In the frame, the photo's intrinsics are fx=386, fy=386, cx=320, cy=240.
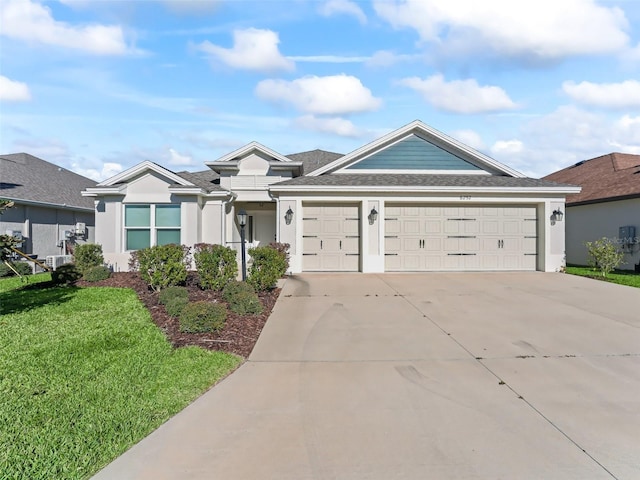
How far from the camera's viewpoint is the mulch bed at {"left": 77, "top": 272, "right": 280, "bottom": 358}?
5.78 m

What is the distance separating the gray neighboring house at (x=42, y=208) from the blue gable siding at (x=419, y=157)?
12.7 metres

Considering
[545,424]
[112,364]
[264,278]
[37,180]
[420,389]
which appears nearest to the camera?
[545,424]

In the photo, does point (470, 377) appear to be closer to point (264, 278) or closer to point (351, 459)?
point (351, 459)

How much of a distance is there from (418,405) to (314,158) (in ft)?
64.7

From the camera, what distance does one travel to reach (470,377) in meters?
4.61

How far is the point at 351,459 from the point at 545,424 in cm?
190

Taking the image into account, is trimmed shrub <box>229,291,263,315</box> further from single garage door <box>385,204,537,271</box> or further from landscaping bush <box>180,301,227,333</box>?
single garage door <box>385,204,537,271</box>

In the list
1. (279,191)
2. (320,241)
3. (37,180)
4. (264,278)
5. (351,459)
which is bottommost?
Result: (351,459)

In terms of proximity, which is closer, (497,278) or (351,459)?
(351,459)

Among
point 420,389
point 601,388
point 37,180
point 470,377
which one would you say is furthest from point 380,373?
point 37,180

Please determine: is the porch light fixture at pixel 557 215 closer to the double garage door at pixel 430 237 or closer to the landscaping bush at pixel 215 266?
the double garage door at pixel 430 237

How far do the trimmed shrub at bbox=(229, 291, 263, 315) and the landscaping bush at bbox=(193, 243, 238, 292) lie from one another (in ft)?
5.43

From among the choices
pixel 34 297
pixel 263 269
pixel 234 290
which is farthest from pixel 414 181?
pixel 34 297

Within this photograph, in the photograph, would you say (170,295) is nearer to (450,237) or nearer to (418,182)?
(418,182)
